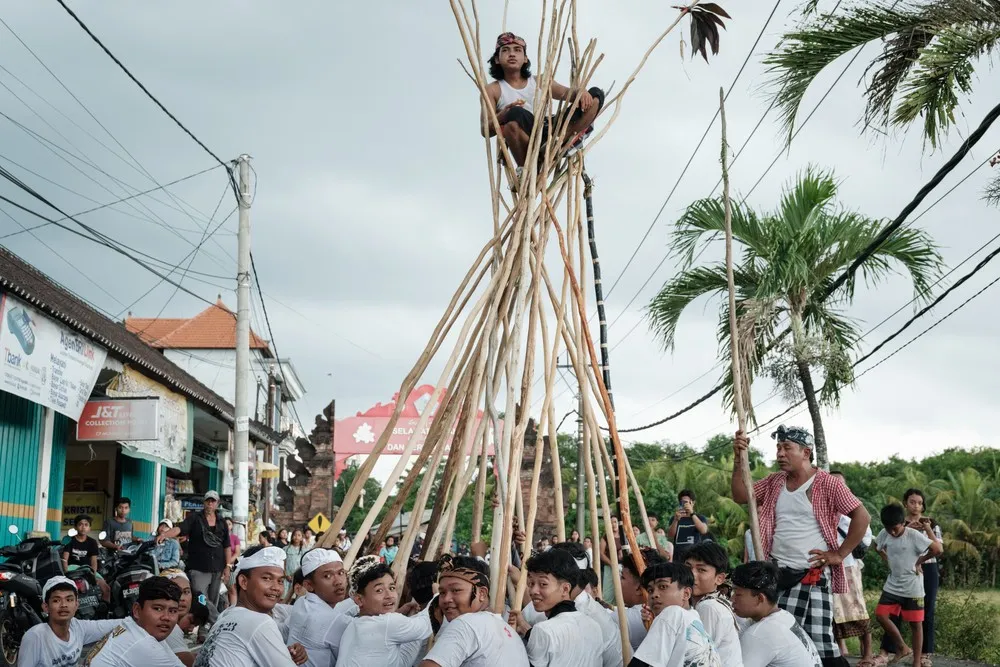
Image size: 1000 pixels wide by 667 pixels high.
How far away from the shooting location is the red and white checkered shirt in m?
4.32

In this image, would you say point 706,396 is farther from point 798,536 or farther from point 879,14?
point 798,536

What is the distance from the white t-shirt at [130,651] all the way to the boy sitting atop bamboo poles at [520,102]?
243 centimetres

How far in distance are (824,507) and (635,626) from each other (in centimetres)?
89

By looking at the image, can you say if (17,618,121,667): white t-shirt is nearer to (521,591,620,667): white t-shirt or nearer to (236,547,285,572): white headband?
(236,547,285,572): white headband

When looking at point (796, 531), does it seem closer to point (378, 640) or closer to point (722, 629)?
point (722, 629)

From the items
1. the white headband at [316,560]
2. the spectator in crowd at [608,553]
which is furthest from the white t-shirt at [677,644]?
the white headband at [316,560]

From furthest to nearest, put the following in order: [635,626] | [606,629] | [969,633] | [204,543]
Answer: [204,543], [969,633], [635,626], [606,629]

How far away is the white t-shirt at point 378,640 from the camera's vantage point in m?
3.58

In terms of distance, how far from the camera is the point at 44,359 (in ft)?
30.6

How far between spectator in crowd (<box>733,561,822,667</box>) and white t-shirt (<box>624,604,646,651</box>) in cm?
53

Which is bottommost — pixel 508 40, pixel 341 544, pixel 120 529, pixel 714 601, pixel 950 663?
pixel 950 663

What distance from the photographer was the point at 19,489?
987 cm

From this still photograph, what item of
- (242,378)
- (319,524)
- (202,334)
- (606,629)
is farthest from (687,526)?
(202,334)

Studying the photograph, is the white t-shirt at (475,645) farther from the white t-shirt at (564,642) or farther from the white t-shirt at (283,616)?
the white t-shirt at (283,616)
